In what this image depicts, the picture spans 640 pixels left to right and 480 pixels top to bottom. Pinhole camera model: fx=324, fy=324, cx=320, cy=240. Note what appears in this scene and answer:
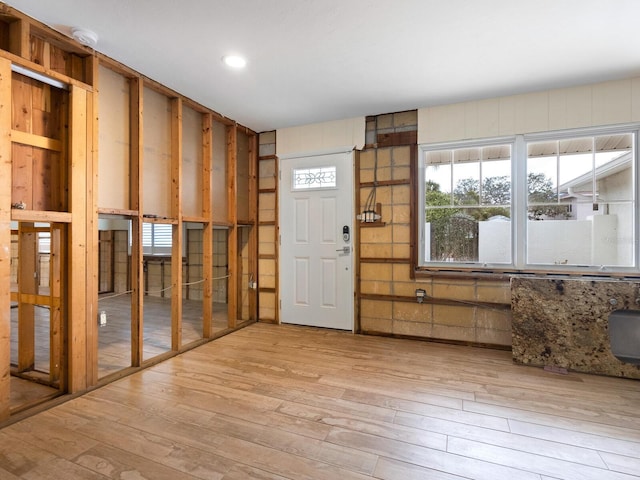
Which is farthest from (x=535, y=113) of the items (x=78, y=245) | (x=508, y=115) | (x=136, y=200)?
(x=78, y=245)

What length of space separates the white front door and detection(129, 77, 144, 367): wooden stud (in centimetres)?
193

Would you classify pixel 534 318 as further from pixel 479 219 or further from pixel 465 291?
pixel 479 219

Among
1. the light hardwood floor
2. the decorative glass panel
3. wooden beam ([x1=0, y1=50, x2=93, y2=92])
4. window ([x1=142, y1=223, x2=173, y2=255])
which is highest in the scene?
wooden beam ([x1=0, y1=50, x2=93, y2=92])

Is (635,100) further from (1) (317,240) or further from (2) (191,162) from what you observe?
(2) (191,162)

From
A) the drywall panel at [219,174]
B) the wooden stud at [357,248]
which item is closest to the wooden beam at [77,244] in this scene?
the drywall panel at [219,174]

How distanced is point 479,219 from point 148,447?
3.61 metres

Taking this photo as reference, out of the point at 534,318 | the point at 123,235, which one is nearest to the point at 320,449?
the point at 534,318

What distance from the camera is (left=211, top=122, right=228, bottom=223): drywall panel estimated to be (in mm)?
3961

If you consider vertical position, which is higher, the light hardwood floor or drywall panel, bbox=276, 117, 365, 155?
drywall panel, bbox=276, 117, 365, 155

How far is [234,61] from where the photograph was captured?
2.77 metres

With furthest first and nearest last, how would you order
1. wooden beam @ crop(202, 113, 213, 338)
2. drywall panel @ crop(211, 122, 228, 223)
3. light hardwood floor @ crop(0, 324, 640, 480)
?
drywall panel @ crop(211, 122, 228, 223) < wooden beam @ crop(202, 113, 213, 338) < light hardwood floor @ crop(0, 324, 640, 480)

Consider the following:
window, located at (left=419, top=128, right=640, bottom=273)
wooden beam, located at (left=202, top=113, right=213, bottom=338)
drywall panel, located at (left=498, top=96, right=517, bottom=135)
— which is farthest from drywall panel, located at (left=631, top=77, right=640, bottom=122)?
wooden beam, located at (left=202, top=113, right=213, bottom=338)

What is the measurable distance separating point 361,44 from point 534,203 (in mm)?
2449

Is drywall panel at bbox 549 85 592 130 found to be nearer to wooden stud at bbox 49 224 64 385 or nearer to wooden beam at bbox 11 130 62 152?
wooden beam at bbox 11 130 62 152
